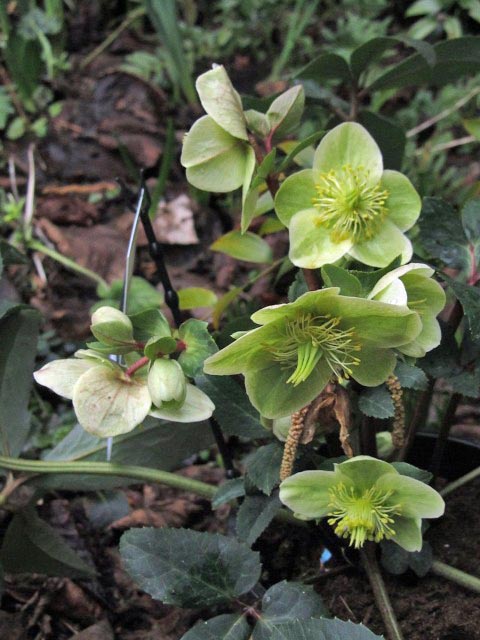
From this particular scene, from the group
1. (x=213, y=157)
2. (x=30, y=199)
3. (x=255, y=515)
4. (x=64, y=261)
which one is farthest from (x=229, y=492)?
(x=30, y=199)

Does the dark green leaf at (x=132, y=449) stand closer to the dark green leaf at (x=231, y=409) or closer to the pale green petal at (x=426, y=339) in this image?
the dark green leaf at (x=231, y=409)

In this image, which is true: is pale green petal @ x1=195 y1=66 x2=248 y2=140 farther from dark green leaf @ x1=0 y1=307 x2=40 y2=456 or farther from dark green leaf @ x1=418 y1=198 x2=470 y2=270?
dark green leaf @ x1=0 y1=307 x2=40 y2=456

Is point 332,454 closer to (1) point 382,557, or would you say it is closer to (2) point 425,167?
(1) point 382,557

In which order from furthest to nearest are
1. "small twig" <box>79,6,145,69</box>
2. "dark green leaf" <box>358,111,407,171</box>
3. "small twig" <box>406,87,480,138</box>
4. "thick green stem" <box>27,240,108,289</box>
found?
"small twig" <box>79,6,145,69</box> → "small twig" <box>406,87,480,138</box> → "thick green stem" <box>27,240,108,289</box> → "dark green leaf" <box>358,111,407,171</box>

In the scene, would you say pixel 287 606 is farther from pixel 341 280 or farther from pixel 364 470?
pixel 341 280

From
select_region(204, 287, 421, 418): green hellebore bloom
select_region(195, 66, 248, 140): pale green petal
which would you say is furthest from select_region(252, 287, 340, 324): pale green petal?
select_region(195, 66, 248, 140): pale green petal
